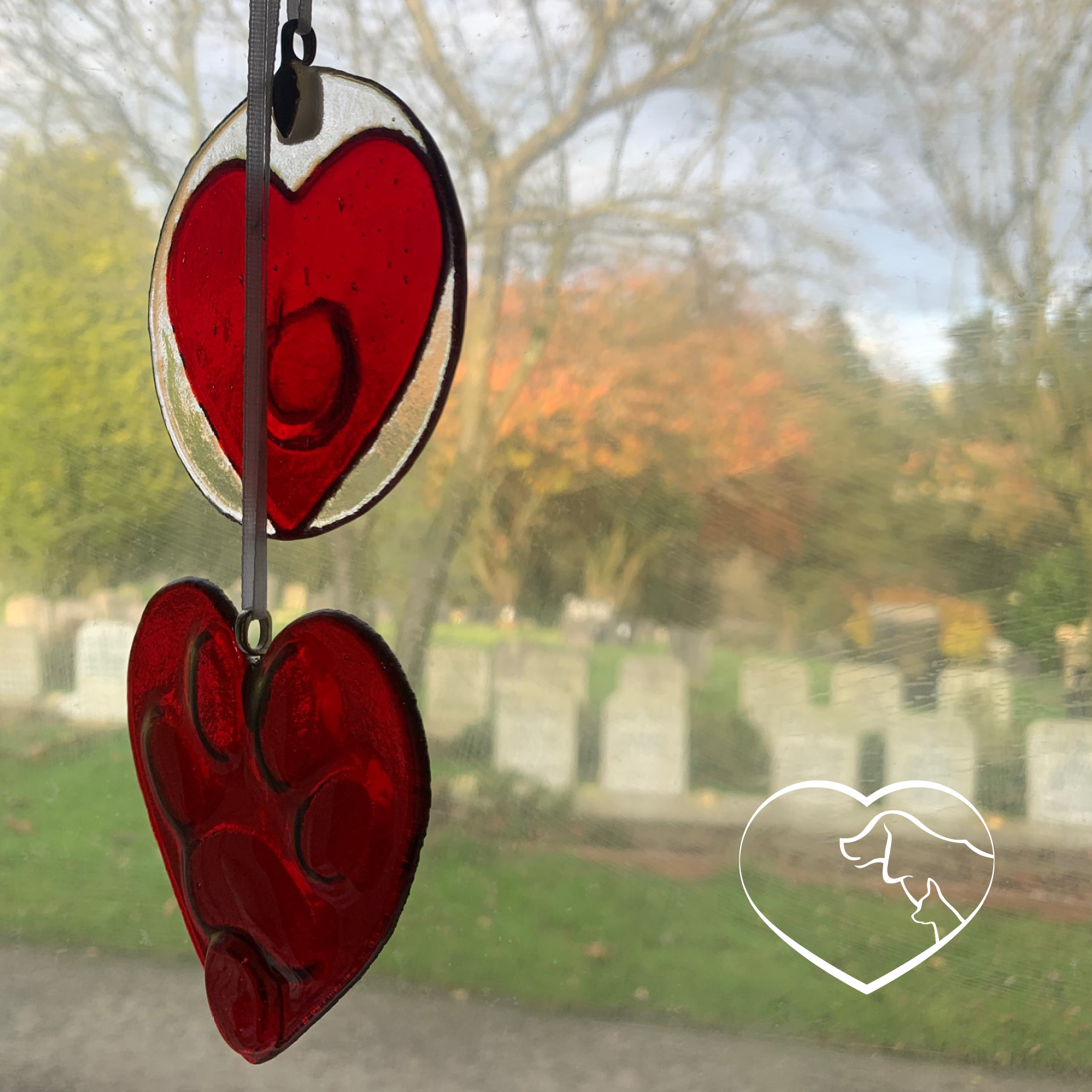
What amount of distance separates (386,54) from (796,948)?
93 cm

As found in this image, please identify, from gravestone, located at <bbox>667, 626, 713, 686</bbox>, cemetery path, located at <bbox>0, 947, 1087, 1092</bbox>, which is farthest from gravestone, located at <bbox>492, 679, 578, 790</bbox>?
Result: cemetery path, located at <bbox>0, 947, 1087, 1092</bbox>

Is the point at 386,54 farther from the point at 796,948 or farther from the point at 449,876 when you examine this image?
the point at 796,948

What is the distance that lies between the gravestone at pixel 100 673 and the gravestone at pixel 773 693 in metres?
0.64

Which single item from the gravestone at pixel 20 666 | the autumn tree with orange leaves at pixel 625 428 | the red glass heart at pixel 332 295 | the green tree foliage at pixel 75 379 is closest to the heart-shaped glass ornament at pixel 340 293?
the red glass heart at pixel 332 295

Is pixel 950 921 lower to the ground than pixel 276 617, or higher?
lower

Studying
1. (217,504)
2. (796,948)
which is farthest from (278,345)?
(796,948)

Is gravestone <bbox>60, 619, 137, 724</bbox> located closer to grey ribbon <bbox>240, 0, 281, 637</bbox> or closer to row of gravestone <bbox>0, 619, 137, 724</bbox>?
row of gravestone <bbox>0, 619, 137, 724</bbox>

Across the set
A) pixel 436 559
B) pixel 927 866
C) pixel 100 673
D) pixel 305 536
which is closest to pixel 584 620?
pixel 436 559

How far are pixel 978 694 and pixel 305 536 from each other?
0.78 meters

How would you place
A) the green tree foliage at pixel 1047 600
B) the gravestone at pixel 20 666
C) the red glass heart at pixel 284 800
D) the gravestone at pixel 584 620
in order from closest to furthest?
the red glass heart at pixel 284 800 → the green tree foliage at pixel 1047 600 → the gravestone at pixel 584 620 → the gravestone at pixel 20 666

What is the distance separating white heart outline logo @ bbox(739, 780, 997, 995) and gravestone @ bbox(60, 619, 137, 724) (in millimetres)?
663

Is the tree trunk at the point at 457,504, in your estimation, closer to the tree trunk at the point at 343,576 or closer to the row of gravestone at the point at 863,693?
the tree trunk at the point at 343,576

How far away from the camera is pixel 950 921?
0.98 meters

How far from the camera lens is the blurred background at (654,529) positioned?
97cm
